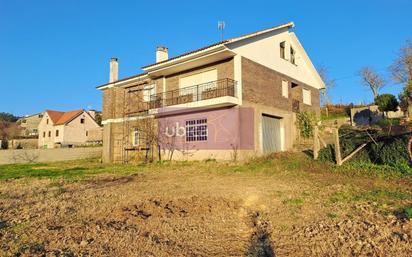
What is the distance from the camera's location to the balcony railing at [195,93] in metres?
15.7

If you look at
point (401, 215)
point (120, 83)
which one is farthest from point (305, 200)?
point (120, 83)

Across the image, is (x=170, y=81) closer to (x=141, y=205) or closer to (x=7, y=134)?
(x=141, y=205)

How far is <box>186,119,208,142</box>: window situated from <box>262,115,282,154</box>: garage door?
3577 mm

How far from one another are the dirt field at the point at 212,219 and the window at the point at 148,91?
12.2 meters

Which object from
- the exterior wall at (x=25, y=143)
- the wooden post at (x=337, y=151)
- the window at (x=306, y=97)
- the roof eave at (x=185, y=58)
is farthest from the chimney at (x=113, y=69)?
the exterior wall at (x=25, y=143)

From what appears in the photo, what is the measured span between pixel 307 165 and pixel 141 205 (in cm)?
806

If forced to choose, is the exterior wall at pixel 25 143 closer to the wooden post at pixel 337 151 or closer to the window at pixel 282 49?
the window at pixel 282 49

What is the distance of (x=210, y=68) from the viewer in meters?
17.1

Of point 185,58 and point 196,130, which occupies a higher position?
point 185,58

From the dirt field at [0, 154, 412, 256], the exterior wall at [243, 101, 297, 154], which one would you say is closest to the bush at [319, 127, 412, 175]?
the dirt field at [0, 154, 412, 256]

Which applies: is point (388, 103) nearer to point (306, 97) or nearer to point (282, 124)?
Answer: point (306, 97)

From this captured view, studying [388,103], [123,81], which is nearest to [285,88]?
[123,81]

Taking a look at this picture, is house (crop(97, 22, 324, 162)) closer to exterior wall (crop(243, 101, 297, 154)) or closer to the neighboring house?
exterior wall (crop(243, 101, 297, 154))

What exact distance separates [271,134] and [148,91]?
31.0 feet
